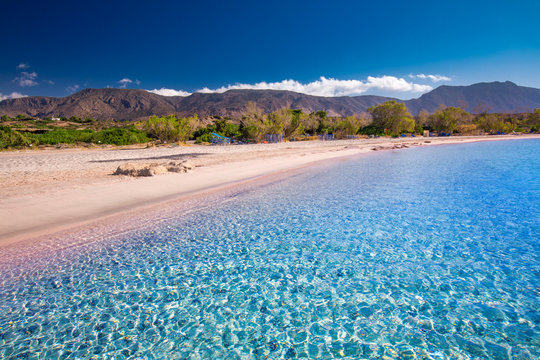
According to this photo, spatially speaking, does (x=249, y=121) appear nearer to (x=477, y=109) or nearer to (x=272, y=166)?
(x=272, y=166)

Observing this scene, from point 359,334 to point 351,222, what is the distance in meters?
3.76

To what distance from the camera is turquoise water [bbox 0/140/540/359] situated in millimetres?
2869

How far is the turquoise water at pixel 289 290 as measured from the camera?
2869 mm

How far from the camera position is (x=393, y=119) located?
59.8m

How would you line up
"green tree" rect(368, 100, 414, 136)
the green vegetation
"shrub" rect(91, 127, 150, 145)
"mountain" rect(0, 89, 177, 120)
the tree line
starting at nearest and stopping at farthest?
"shrub" rect(91, 127, 150, 145)
the green vegetation
the tree line
"green tree" rect(368, 100, 414, 136)
"mountain" rect(0, 89, 177, 120)

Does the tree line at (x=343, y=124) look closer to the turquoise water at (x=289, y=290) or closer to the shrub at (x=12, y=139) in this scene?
the shrub at (x=12, y=139)

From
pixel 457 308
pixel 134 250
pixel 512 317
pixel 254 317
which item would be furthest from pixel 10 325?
pixel 512 317

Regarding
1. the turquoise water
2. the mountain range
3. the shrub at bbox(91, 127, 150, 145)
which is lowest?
the turquoise water

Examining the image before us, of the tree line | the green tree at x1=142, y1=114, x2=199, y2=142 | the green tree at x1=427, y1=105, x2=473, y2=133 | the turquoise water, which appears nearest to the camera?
the turquoise water

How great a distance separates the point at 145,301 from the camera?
3652 millimetres

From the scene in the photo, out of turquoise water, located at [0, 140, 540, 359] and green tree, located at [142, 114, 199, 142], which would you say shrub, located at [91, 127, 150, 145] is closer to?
green tree, located at [142, 114, 199, 142]

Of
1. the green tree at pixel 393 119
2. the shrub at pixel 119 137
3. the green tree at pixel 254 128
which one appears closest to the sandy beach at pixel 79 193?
the shrub at pixel 119 137

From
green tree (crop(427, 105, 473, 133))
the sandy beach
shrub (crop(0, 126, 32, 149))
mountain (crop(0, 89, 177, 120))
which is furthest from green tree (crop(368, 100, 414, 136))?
mountain (crop(0, 89, 177, 120))

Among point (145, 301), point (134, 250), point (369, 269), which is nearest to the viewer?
point (145, 301)
